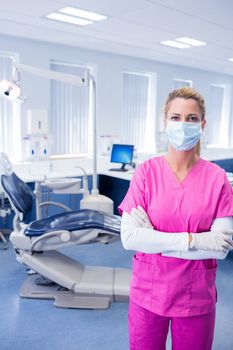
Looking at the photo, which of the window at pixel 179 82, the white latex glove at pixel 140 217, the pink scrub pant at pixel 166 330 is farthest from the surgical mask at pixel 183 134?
the window at pixel 179 82

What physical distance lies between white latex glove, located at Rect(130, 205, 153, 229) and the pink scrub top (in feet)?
0.08

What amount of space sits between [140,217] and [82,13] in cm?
267

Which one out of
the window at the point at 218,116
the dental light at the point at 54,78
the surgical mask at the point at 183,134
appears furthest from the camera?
the window at the point at 218,116

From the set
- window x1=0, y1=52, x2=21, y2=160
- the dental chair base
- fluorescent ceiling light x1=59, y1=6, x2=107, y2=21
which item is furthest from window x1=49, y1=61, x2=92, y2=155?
the dental chair base

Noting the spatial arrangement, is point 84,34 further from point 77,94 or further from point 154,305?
point 154,305

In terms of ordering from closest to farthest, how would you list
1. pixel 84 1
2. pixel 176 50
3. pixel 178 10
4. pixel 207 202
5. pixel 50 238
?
pixel 207 202 → pixel 50 238 → pixel 84 1 → pixel 178 10 → pixel 176 50

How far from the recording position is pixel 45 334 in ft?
6.88

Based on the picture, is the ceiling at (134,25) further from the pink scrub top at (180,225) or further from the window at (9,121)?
the pink scrub top at (180,225)

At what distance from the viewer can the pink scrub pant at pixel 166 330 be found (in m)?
1.24

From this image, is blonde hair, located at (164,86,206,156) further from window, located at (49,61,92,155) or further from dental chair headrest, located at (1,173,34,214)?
window, located at (49,61,92,155)

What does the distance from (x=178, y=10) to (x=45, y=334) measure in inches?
110

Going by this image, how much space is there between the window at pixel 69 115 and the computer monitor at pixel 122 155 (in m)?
0.77

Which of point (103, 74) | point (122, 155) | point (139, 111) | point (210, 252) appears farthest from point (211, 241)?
point (139, 111)

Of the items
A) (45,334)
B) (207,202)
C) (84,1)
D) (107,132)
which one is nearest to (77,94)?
(107,132)
